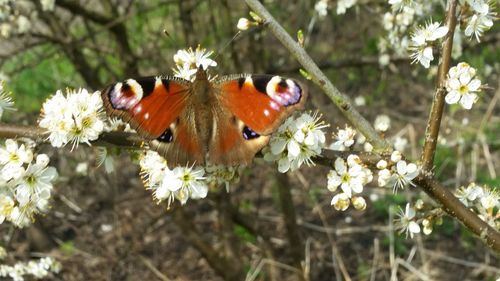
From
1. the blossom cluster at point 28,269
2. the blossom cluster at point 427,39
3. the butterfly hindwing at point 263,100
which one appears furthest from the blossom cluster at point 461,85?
the blossom cluster at point 28,269

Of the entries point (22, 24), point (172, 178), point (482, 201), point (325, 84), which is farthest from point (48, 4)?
point (482, 201)

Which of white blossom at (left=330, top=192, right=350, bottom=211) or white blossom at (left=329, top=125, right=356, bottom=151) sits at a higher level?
white blossom at (left=329, top=125, right=356, bottom=151)

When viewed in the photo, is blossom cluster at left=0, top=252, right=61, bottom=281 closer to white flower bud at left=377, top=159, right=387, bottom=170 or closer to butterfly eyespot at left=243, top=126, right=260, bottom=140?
butterfly eyespot at left=243, top=126, right=260, bottom=140

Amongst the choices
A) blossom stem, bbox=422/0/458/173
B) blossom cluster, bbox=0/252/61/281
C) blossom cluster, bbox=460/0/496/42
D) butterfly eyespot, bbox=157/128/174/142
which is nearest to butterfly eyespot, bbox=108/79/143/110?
butterfly eyespot, bbox=157/128/174/142

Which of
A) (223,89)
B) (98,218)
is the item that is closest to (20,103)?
(98,218)

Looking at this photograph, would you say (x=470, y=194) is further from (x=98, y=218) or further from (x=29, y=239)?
(x=98, y=218)

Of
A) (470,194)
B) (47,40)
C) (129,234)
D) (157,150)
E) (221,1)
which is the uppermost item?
(221,1)

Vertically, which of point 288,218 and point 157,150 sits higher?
point 288,218
